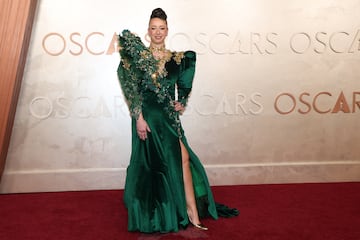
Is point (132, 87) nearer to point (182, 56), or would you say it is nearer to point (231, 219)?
point (182, 56)

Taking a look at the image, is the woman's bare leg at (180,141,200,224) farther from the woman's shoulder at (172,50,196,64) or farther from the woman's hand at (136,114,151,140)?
the woman's shoulder at (172,50,196,64)

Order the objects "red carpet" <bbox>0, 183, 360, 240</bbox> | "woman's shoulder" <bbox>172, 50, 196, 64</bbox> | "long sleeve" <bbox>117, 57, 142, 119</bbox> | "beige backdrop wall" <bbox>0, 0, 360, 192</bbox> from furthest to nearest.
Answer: "beige backdrop wall" <bbox>0, 0, 360, 192</bbox>
"woman's shoulder" <bbox>172, 50, 196, 64</bbox>
"long sleeve" <bbox>117, 57, 142, 119</bbox>
"red carpet" <bbox>0, 183, 360, 240</bbox>

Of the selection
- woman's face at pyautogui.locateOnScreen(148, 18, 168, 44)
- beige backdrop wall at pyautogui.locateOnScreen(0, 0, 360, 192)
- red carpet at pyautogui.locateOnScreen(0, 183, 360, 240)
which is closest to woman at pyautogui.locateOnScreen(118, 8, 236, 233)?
woman's face at pyautogui.locateOnScreen(148, 18, 168, 44)

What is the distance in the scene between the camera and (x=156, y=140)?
10.1ft

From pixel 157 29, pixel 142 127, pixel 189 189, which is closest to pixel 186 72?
pixel 157 29

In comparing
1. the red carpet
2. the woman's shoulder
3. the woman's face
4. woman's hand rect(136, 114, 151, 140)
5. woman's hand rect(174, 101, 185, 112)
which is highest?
the woman's face

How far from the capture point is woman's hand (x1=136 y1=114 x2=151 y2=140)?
3041 millimetres

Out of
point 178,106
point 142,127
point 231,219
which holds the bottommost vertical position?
point 231,219

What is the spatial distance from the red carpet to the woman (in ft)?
0.49

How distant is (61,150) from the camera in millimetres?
4156

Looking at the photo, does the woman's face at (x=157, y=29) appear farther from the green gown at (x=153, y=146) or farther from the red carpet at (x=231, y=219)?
the red carpet at (x=231, y=219)

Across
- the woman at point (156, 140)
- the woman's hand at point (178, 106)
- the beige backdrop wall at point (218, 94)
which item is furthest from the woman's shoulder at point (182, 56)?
the beige backdrop wall at point (218, 94)

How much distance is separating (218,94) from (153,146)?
143 centimetres

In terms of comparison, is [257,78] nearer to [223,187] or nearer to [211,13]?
[211,13]
